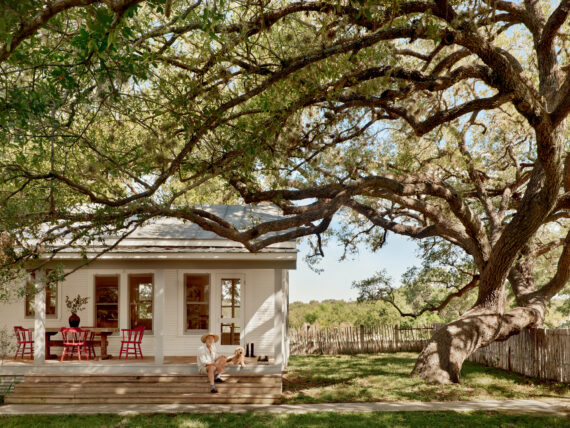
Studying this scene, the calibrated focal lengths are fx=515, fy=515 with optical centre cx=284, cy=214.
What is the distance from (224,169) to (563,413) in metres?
7.89

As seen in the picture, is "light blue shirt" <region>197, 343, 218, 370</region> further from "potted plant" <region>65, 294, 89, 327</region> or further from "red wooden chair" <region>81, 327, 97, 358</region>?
"potted plant" <region>65, 294, 89, 327</region>

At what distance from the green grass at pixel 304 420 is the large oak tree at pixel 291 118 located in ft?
10.6

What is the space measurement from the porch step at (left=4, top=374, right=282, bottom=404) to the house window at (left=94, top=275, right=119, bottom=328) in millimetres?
2835

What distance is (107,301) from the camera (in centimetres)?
1527

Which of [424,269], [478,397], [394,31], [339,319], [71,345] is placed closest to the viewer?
[394,31]

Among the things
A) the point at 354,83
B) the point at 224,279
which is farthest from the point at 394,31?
the point at 224,279

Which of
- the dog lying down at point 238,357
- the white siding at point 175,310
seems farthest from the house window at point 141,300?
the dog lying down at point 238,357

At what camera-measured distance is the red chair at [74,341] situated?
1330 centimetres

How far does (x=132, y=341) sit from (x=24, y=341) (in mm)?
2896

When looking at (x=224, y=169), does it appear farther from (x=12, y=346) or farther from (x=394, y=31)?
(x=12, y=346)

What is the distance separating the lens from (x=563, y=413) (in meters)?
9.83

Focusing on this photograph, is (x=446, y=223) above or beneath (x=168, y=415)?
above

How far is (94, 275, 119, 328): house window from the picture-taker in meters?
15.1

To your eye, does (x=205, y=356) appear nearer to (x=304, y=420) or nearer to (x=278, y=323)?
(x=278, y=323)
